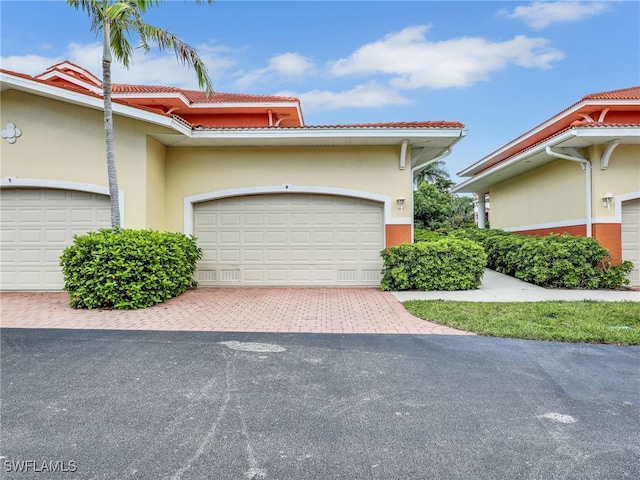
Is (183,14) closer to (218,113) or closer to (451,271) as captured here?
(218,113)

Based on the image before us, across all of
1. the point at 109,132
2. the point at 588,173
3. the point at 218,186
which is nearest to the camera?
the point at 109,132

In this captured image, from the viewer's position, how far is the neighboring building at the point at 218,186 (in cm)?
895

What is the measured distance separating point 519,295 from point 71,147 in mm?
10957

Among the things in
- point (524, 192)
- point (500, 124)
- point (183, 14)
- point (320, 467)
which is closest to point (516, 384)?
point (320, 467)

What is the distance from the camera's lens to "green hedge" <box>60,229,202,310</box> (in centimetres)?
704

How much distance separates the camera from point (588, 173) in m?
9.81

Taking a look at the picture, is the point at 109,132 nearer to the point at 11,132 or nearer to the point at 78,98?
the point at 78,98

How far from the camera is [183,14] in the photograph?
9.84m

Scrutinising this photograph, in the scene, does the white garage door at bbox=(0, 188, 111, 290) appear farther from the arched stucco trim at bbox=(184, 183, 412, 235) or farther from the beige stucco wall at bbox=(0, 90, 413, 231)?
the arched stucco trim at bbox=(184, 183, 412, 235)

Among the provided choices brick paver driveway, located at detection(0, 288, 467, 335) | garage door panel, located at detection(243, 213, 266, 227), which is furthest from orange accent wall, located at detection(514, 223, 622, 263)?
garage door panel, located at detection(243, 213, 266, 227)

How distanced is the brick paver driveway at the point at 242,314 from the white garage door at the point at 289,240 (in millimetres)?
1077

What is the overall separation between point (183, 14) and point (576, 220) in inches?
469

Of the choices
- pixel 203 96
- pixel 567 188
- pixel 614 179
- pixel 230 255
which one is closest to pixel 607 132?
pixel 614 179

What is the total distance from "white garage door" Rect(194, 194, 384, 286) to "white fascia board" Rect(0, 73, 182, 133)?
8.41 feet
